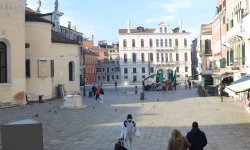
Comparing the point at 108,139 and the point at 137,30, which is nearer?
the point at 108,139

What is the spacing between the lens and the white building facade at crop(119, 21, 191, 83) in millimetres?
103875

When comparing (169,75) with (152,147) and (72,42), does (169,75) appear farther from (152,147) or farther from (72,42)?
(152,147)

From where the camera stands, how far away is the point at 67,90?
44.6 m

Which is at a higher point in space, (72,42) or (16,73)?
(72,42)

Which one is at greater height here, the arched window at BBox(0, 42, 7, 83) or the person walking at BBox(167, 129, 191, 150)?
the arched window at BBox(0, 42, 7, 83)

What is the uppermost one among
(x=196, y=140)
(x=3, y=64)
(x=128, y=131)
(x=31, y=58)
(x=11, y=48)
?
(x=11, y=48)

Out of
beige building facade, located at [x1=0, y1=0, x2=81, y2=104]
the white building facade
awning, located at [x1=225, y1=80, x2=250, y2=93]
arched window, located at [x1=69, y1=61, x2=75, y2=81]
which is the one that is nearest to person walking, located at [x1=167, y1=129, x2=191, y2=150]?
awning, located at [x1=225, y1=80, x2=250, y2=93]

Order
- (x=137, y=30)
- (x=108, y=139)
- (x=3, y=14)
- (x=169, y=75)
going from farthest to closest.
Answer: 1. (x=137, y=30)
2. (x=169, y=75)
3. (x=3, y=14)
4. (x=108, y=139)

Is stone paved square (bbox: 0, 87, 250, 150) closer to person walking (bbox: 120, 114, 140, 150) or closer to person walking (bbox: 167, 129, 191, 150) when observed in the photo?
person walking (bbox: 120, 114, 140, 150)

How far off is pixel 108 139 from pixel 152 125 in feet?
14.0

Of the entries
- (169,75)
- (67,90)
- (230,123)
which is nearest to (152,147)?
(230,123)

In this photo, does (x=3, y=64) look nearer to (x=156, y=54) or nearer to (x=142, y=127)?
(x=142, y=127)

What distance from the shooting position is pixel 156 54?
105 m

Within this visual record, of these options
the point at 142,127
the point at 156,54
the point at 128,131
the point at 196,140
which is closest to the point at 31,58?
the point at 142,127
